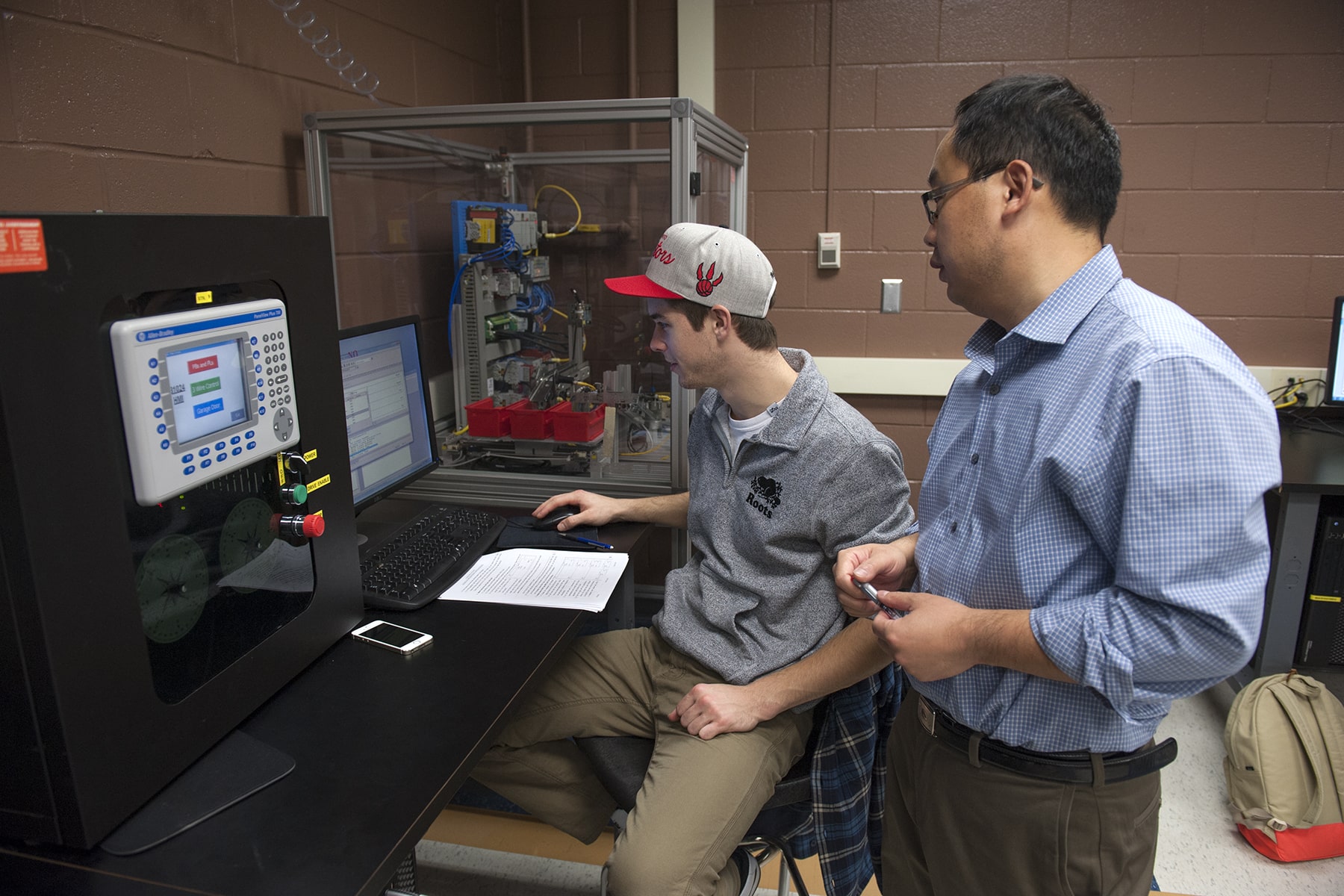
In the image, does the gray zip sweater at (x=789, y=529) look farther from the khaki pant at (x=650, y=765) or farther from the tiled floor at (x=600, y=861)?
the tiled floor at (x=600, y=861)

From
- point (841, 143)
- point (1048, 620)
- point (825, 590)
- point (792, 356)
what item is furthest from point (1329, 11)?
point (1048, 620)

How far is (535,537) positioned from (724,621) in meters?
0.46

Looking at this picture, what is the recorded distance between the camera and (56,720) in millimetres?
776

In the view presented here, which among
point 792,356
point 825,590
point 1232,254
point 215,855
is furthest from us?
point 1232,254

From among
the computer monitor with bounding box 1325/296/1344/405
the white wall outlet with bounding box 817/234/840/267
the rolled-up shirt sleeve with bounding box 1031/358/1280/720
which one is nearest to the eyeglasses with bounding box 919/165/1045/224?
the rolled-up shirt sleeve with bounding box 1031/358/1280/720

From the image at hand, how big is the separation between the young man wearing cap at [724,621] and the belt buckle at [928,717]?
132 mm

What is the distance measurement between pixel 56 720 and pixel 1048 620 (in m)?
0.96

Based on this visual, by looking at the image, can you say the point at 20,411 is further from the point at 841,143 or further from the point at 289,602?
the point at 841,143

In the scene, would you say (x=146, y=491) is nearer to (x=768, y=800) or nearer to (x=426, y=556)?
(x=426, y=556)

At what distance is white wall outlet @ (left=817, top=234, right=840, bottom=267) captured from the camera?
315cm

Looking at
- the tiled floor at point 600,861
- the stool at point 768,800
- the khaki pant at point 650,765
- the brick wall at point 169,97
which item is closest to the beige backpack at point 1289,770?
the tiled floor at point 600,861

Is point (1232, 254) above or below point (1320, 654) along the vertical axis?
above

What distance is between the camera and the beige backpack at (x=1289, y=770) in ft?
6.70

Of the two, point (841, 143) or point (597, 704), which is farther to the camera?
point (841, 143)
